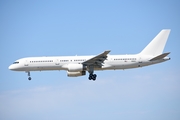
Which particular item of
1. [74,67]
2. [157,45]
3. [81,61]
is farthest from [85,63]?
[157,45]

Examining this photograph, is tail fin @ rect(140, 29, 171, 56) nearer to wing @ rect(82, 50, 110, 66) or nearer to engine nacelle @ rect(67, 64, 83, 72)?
wing @ rect(82, 50, 110, 66)

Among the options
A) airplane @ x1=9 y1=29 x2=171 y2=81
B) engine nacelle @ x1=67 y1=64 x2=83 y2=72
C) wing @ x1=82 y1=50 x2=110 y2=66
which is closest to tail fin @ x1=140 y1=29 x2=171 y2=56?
airplane @ x1=9 y1=29 x2=171 y2=81

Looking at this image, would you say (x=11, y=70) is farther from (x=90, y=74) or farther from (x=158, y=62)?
(x=158, y=62)

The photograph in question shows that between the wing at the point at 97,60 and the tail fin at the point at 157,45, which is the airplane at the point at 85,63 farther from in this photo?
the tail fin at the point at 157,45

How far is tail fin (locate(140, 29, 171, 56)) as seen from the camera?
53.1 m

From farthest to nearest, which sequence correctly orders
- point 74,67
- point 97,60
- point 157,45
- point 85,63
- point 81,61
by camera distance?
point 157,45, point 81,61, point 85,63, point 97,60, point 74,67

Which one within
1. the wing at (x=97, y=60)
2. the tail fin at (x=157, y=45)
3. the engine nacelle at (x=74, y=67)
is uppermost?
the tail fin at (x=157, y=45)

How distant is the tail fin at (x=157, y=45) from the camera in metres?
53.1

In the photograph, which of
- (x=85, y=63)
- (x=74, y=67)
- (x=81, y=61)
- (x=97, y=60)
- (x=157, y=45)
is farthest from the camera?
(x=157, y=45)

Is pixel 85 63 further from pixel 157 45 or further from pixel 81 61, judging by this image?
pixel 157 45

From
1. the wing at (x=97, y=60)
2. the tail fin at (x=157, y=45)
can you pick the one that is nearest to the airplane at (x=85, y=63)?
the wing at (x=97, y=60)

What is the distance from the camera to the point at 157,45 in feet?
176

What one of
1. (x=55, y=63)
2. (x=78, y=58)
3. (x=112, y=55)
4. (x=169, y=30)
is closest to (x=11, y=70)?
(x=55, y=63)

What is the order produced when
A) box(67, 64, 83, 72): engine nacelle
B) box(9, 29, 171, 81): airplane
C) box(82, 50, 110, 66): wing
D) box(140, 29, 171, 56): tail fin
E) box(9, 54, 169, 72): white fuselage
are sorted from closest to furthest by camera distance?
box(82, 50, 110, 66): wing < box(67, 64, 83, 72): engine nacelle < box(9, 29, 171, 81): airplane < box(9, 54, 169, 72): white fuselage < box(140, 29, 171, 56): tail fin
